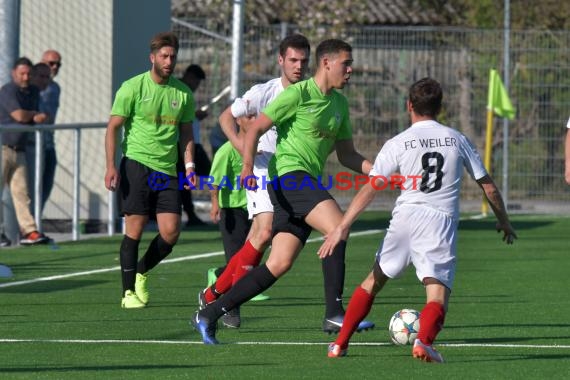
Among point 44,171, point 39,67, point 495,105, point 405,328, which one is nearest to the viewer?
point 405,328

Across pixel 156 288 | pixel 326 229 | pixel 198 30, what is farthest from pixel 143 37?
pixel 326 229

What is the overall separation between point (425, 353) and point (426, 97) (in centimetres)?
146

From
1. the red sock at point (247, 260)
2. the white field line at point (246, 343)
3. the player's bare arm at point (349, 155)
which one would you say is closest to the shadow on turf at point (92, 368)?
the white field line at point (246, 343)

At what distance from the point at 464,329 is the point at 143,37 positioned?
37.6 feet

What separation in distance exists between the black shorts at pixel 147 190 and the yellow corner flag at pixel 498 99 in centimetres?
1264

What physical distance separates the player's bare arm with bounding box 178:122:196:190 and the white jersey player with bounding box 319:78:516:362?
3.32 m

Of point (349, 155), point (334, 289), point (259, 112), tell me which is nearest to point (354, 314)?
point (334, 289)

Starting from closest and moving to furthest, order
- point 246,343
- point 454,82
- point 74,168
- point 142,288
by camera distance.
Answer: point 246,343, point 142,288, point 74,168, point 454,82

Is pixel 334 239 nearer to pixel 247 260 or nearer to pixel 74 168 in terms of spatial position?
pixel 247 260

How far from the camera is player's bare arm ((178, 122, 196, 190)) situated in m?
11.8

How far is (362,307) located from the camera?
8.80 m

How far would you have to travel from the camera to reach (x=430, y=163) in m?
8.61

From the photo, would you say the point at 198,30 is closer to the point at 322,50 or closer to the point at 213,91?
the point at 213,91

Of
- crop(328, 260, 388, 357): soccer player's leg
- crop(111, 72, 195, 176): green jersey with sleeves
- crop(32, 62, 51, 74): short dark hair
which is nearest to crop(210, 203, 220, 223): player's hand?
crop(111, 72, 195, 176): green jersey with sleeves
